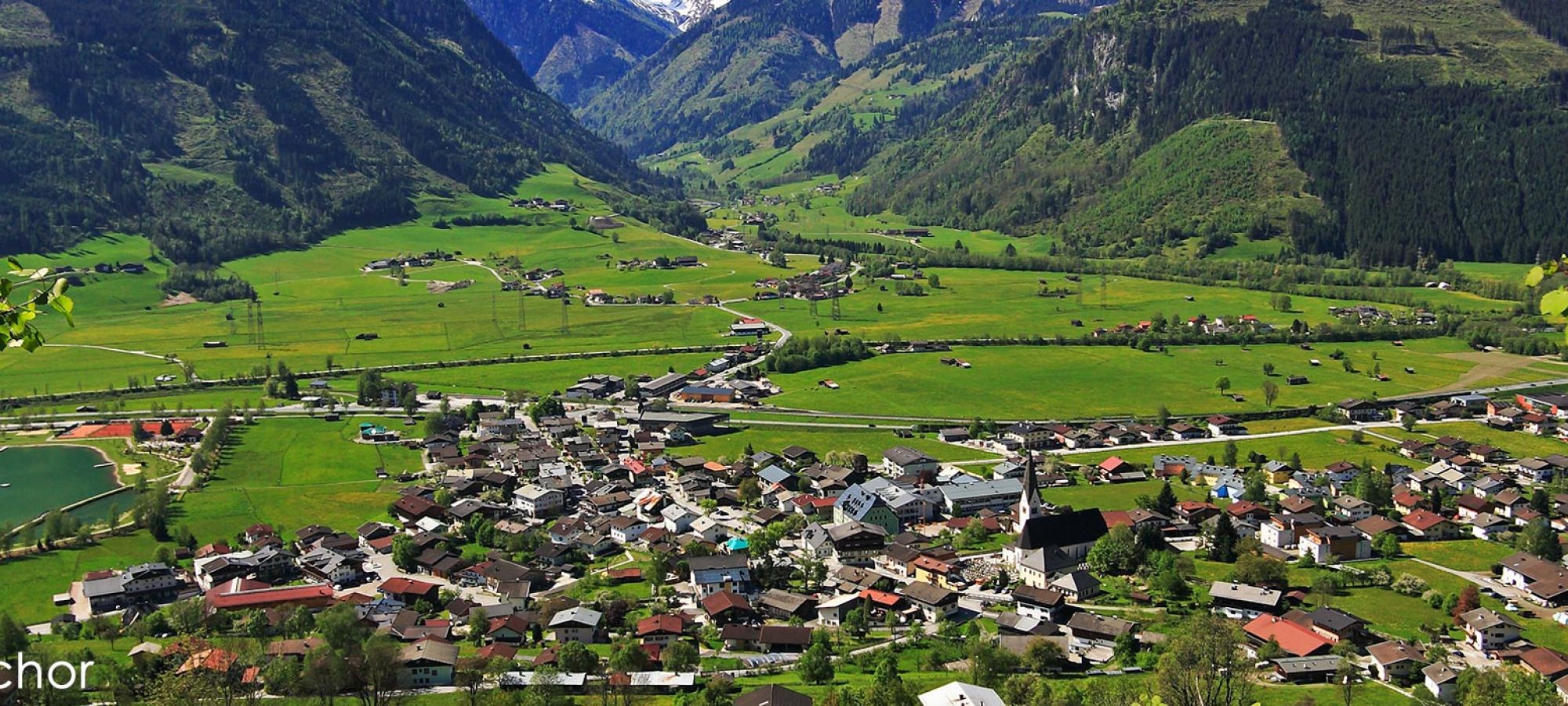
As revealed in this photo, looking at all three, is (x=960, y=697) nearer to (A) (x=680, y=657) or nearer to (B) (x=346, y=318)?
(A) (x=680, y=657)

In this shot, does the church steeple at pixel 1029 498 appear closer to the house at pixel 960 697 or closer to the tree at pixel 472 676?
the house at pixel 960 697

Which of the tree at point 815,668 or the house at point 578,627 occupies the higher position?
the tree at point 815,668

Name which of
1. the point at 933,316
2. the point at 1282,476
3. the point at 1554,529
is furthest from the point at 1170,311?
the point at 1554,529

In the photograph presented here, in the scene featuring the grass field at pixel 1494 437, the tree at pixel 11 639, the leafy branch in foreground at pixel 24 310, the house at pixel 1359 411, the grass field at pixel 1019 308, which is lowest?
the grass field at pixel 1494 437

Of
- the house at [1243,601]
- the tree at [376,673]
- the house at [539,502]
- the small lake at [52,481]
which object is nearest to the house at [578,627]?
the tree at [376,673]

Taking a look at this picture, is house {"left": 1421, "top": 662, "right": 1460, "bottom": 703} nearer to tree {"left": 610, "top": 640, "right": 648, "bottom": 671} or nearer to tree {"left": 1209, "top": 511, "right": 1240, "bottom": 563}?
tree {"left": 1209, "top": 511, "right": 1240, "bottom": 563}

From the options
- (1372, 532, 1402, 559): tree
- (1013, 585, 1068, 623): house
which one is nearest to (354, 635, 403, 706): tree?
(1013, 585, 1068, 623): house

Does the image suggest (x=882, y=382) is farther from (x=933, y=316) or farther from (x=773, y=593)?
(x=773, y=593)
